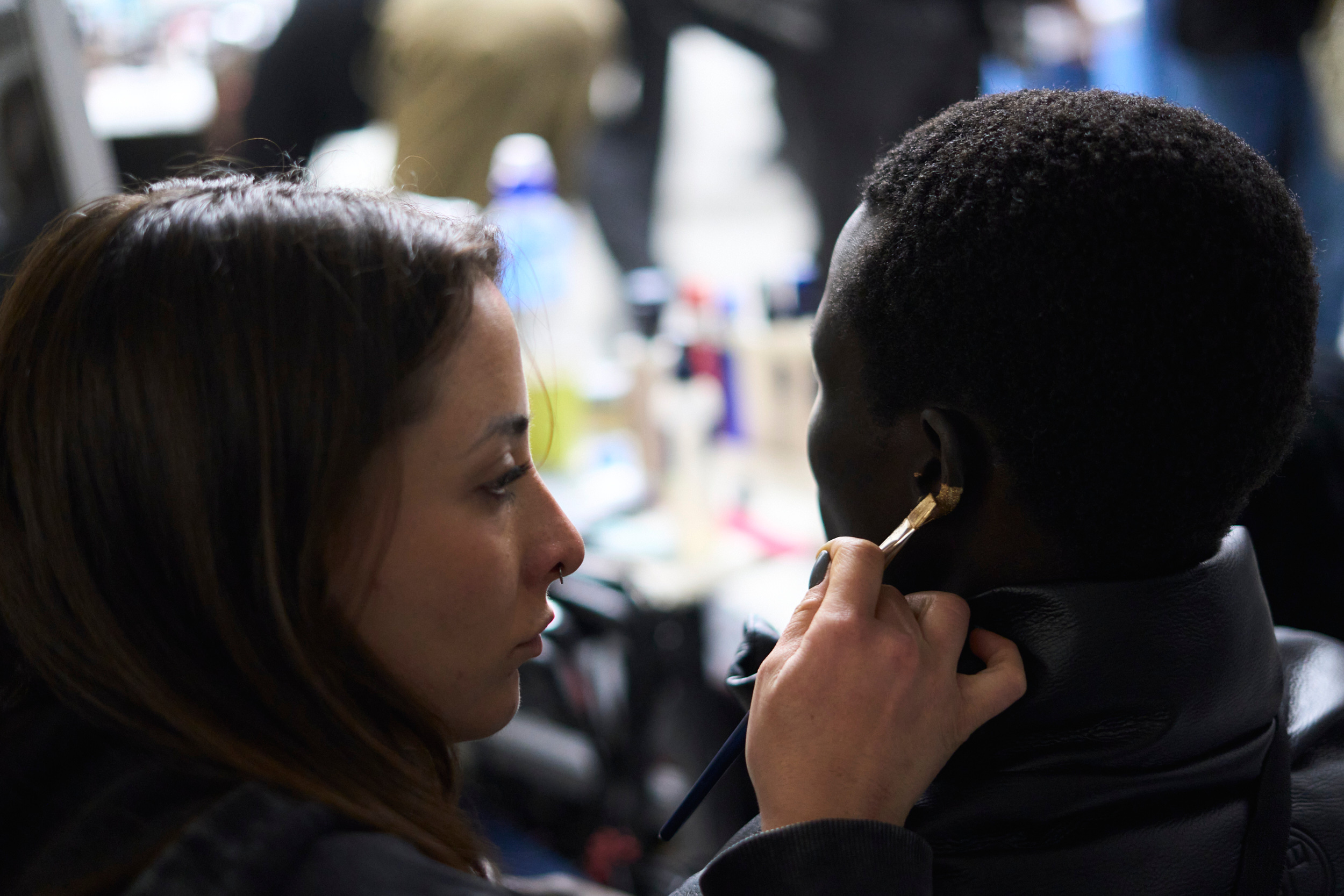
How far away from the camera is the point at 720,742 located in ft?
5.53

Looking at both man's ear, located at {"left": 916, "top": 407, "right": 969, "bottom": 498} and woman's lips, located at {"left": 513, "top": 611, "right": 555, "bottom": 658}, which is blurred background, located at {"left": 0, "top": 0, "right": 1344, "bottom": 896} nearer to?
woman's lips, located at {"left": 513, "top": 611, "right": 555, "bottom": 658}

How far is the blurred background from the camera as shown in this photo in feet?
5.24

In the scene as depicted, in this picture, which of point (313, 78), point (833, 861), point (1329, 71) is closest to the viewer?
point (833, 861)

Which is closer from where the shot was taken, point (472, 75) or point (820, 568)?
point (820, 568)

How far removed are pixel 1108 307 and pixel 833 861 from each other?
0.32 m

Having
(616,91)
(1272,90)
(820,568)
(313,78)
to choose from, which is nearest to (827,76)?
(616,91)

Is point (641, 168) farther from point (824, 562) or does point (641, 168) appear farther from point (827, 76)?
point (824, 562)

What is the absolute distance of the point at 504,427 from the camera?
65 centimetres

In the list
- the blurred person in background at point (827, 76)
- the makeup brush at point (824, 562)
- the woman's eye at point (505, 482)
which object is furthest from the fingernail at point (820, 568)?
the blurred person in background at point (827, 76)

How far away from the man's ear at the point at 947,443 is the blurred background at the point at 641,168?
37.7 inches

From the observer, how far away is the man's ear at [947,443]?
0.58 m

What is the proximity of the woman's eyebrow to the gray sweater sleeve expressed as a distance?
283mm

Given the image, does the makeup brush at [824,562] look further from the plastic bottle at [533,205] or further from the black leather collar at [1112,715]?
the plastic bottle at [533,205]


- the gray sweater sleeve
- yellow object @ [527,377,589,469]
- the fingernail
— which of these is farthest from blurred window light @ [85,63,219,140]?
the gray sweater sleeve
